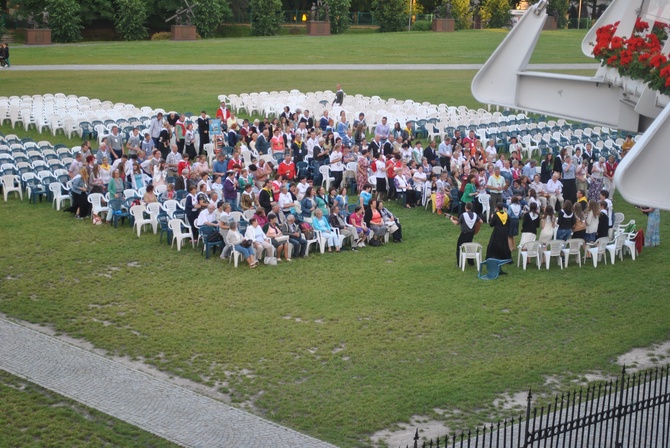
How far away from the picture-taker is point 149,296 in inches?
700

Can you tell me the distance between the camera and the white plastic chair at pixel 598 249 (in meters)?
20.3

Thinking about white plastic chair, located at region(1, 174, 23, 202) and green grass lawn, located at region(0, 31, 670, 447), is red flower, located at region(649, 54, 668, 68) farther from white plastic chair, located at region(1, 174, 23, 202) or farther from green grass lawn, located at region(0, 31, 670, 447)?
white plastic chair, located at region(1, 174, 23, 202)

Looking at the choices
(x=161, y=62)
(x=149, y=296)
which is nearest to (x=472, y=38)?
(x=161, y=62)

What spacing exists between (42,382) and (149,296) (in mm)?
4311

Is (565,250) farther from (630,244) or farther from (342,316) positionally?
(342,316)

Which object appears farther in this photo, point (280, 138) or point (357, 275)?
point (280, 138)

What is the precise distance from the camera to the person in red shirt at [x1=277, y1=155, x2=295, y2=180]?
25.2 meters

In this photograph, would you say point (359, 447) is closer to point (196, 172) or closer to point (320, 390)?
point (320, 390)

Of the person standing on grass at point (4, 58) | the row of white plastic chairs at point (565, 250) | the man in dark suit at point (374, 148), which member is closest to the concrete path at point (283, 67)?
the person standing on grass at point (4, 58)

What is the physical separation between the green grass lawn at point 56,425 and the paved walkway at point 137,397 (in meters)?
0.16

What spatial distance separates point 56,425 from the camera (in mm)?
12312

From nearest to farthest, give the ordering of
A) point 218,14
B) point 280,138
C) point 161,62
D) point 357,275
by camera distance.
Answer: point 357,275, point 280,138, point 161,62, point 218,14

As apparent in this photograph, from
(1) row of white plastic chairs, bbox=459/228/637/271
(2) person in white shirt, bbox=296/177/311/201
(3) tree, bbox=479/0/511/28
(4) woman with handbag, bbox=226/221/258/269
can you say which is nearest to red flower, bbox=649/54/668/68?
(1) row of white plastic chairs, bbox=459/228/637/271

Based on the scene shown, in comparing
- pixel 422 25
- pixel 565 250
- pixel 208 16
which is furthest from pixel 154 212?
pixel 422 25
